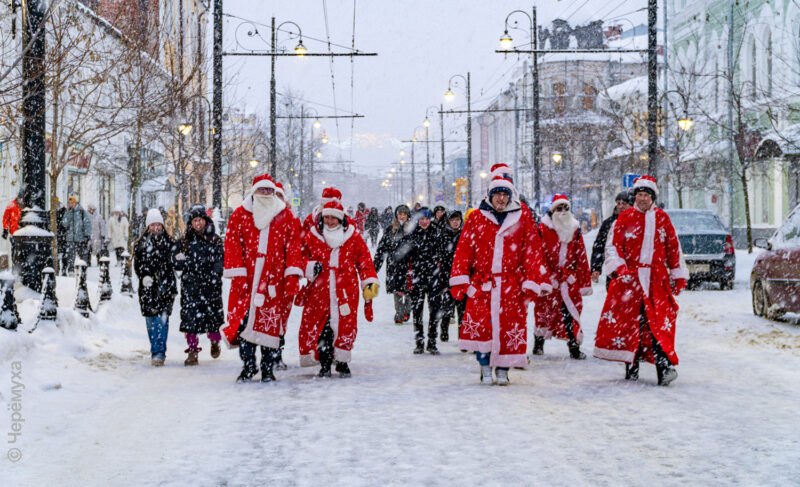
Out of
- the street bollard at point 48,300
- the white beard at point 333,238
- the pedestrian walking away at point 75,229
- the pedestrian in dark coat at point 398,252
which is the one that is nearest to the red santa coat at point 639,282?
the white beard at point 333,238

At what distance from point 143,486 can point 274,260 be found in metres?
3.81

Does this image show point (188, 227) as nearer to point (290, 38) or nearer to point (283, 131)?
point (290, 38)

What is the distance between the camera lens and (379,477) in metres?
5.83

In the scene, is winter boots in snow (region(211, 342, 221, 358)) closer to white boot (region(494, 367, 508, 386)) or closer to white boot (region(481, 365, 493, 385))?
white boot (region(481, 365, 493, 385))

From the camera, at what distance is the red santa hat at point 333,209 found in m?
9.73

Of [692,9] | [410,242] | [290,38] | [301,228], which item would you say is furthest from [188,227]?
[692,9]

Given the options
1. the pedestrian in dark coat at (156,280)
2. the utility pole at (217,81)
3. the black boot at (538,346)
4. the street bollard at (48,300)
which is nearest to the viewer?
the pedestrian in dark coat at (156,280)

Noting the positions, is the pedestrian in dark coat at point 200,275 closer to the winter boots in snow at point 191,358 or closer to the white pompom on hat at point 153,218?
the winter boots in snow at point 191,358

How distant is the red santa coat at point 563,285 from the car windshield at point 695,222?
387 inches

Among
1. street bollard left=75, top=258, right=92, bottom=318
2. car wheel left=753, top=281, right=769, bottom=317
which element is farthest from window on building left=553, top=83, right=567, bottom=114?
street bollard left=75, top=258, right=92, bottom=318

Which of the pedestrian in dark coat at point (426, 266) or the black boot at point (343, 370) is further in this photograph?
the pedestrian in dark coat at point (426, 266)

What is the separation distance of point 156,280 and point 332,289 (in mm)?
2002

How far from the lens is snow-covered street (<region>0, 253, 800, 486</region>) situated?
5984 millimetres

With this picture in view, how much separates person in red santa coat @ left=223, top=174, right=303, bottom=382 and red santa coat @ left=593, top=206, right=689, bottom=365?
2.69 m
